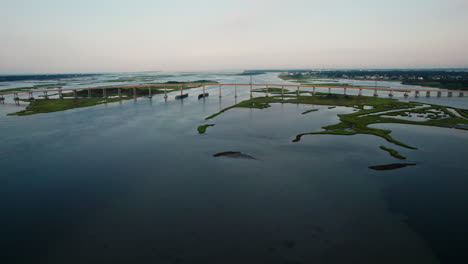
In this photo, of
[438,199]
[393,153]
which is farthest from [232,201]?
[393,153]

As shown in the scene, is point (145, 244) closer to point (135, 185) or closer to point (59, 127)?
point (135, 185)

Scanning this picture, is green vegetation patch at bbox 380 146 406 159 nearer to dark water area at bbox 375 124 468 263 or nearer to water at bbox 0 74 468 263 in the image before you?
water at bbox 0 74 468 263

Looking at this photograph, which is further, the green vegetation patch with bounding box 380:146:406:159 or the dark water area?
the green vegetation patch with bounding box 380:146:406:159

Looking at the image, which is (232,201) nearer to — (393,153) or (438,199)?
(438,199)

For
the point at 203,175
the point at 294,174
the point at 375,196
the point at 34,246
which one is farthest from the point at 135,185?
the point at 375,196

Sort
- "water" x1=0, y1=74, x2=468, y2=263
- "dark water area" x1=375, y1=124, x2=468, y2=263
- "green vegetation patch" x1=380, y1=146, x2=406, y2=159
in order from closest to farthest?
"water" x1=0, y1=74, x2=468, y2=263
"dark water area" x1=375, y1=124, x2=468, y2=263
"green vegetation patch" x1=380, y1=146, x2=406, y2=159

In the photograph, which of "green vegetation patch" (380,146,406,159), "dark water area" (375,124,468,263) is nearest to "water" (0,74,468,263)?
"dark water area" (375,124,468,263)

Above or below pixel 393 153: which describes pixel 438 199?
below

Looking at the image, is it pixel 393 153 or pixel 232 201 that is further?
pixel 393 153
